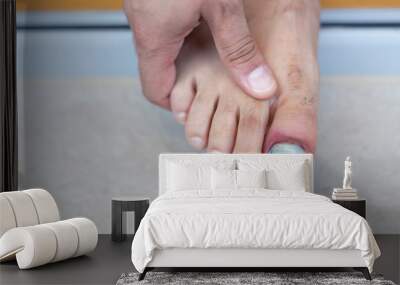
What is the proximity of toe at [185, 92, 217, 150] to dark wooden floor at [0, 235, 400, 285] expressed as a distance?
1318mm

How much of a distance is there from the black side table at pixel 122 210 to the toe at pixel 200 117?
0.80 m

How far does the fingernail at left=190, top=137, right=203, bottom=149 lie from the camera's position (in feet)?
21.6

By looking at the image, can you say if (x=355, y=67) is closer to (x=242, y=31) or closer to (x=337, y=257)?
(x=242, y=31)

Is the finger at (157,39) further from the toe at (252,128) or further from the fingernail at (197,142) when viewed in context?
the toe at (252,128)

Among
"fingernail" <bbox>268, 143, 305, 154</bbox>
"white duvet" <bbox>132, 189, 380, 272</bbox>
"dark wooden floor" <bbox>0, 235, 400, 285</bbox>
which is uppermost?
A: "fingernail" <bbox>268, 143, 305, 154</bbox>

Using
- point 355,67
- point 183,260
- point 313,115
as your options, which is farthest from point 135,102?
point 183,260

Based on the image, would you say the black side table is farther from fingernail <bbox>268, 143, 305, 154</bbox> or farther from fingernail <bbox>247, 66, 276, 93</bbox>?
fingernail <bbox>247, 66, 276, 93</bbox>

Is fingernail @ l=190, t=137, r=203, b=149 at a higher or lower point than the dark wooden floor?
higher

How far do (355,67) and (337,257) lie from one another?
271 centimetres

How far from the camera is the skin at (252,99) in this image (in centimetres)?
646

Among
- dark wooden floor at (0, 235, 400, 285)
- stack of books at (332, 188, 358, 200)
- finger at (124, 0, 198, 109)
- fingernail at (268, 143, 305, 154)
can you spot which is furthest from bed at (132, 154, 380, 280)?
finger at (124, 0, 198, 109)

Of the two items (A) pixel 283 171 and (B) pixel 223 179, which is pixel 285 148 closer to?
(A) pixel 283 171

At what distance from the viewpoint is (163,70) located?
6.50 m

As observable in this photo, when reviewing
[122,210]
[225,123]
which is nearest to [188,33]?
[225,123]
